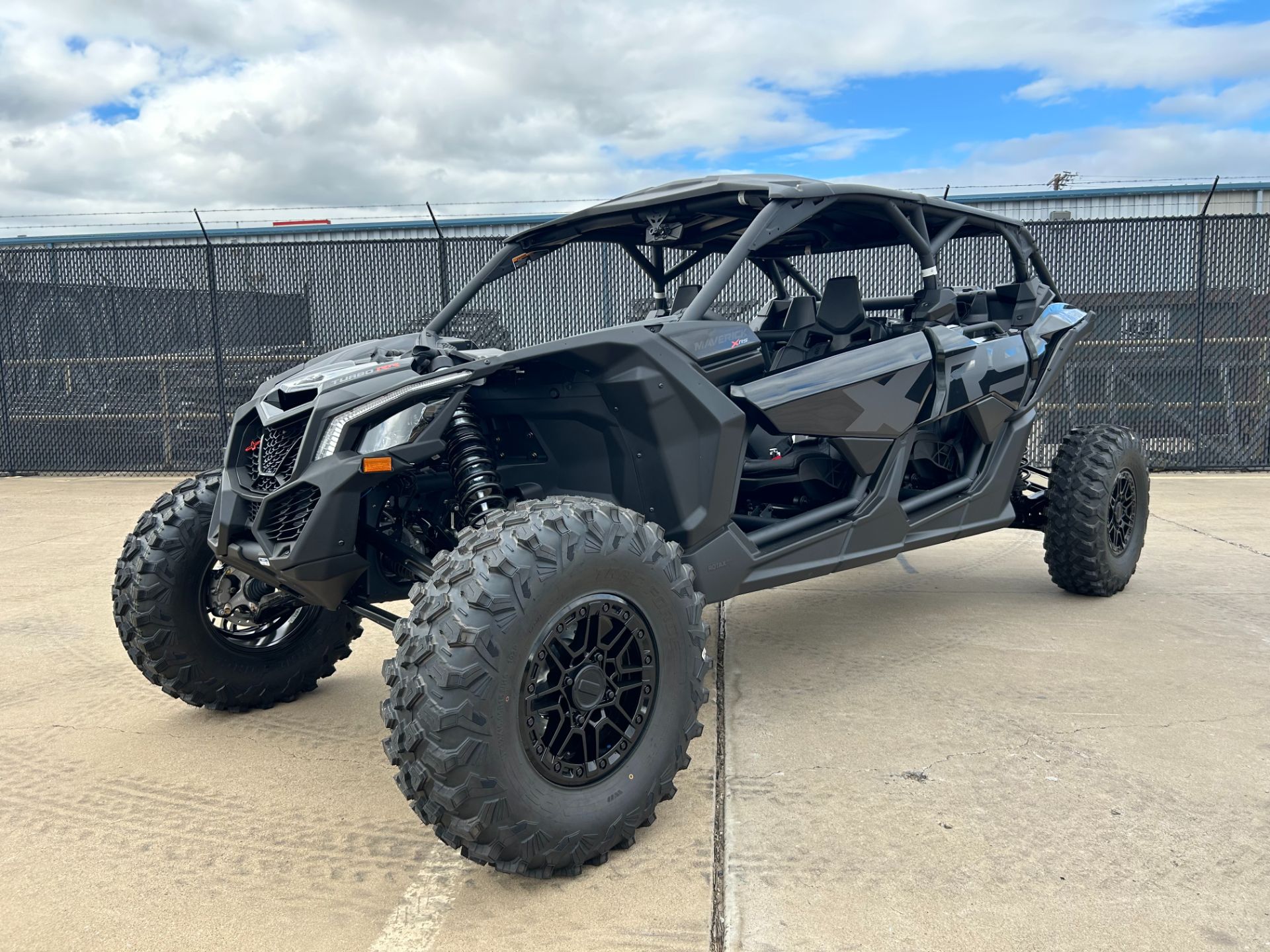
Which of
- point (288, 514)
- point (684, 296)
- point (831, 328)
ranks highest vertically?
point (684, 296)

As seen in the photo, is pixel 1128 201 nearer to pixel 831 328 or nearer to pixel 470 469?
pixel 831 328

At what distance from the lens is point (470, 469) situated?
115 inches

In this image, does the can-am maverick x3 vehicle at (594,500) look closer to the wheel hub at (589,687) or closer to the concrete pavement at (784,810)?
the wheel hub at (589,687)

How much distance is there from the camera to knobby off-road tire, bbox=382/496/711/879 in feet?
7.23

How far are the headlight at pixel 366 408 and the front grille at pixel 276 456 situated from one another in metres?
0.12

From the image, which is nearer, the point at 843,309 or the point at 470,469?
the point at 470,469

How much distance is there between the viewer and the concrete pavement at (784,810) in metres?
2.16

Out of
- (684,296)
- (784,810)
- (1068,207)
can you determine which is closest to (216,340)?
(684,296)

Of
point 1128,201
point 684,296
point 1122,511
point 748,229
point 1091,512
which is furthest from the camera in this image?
point 1128,201

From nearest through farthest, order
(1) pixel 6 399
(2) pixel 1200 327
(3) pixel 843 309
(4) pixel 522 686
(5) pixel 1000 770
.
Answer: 1. (4) pixel 522 686
2. (5) pixel 1000 770
3. (3) pixel 843 309
4. (2) pixel 1200 327
5. (1) pixel 6 399

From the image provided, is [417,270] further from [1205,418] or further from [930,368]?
[1205,418]

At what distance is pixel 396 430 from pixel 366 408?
10 cm

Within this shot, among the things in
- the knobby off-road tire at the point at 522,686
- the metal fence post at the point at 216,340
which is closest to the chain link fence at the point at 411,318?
the metal fence post at the point at 216,340

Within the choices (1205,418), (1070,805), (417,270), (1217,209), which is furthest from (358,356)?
(1217,209)
